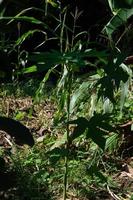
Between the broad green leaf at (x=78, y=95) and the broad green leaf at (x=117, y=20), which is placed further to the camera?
the broad green leaf at (x=78, y=95)

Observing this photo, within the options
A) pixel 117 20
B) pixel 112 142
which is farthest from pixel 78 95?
pixel 117 20

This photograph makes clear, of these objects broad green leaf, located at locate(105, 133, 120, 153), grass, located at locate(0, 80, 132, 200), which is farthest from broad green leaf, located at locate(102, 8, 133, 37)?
broad green leaf, located at locate(105, 133, 120, 153)

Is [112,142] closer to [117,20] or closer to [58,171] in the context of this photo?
[58,171]

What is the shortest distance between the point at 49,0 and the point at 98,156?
32.7 inches

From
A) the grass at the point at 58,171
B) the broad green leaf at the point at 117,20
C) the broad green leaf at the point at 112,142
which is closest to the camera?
the broad green leaf at the point at 117,20

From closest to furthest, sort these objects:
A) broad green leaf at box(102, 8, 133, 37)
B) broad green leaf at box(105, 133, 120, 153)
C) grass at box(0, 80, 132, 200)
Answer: broad green leaf at box(102, 8, 133, 37) < grass at box(0, 80, 132, 200) < broad green leaf at box(105, 133, 120, 153)

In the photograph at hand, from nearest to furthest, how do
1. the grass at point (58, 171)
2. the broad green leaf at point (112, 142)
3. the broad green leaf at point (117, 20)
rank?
the broad green leaf at point (117, 20)
the grass at point (58, 171)
the broad green leaf at point (112, 142)

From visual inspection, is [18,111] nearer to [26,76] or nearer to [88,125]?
[26,76]

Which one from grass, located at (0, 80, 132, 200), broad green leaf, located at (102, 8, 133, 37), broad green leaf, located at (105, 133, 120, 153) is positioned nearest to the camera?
broad green leaf, located at (102, 8, 133, 37)

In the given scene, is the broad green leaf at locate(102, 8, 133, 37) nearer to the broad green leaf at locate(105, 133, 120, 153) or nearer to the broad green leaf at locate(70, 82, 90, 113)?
the broad green leaf at locate(70, 82, 90, 113)

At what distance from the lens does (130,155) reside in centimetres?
277

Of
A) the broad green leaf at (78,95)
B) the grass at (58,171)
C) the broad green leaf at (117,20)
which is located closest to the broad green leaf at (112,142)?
the grass at (58,171)

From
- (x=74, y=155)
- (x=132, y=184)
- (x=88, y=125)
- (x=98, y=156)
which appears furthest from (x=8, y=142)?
(x=88, y=125)

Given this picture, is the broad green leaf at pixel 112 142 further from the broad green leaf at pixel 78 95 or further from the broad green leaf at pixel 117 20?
the broad green leaf at pixel 117 20
